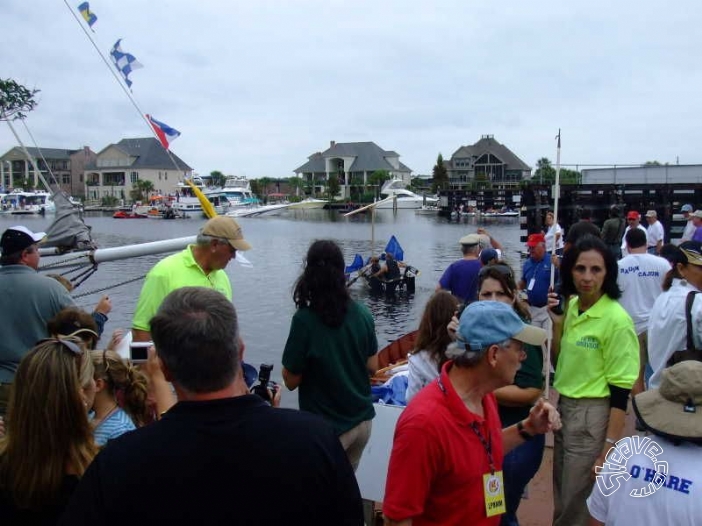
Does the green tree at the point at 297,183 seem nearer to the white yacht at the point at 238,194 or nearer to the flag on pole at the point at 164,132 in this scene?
the white yacht at the point at 238,194

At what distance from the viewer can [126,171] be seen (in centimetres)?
10475

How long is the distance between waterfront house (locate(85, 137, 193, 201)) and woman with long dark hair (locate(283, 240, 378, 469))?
10307 cm

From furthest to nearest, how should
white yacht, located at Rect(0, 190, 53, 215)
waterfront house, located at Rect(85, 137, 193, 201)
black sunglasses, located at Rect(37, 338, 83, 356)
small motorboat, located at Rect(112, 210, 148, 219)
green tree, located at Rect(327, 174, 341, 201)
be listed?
1. green tree, located at Rect(327, 174, 341, 201)
2. waterfront house, located at Rect(85, 137, 193, 201)
3. small motorboat, located at Rect(112, 210, 148, 219)
4. white yacht, located at Rect(0, 190, 53, 215)
5. black sunglasses, located at Rect(37, 338, 83, 356)

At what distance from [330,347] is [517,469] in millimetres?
1235

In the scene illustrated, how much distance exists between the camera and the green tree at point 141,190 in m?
99.2

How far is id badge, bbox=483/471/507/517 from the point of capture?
2373mm

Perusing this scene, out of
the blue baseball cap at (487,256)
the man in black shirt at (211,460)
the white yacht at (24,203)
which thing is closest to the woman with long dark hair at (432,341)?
the man in black shirt at (211,460)

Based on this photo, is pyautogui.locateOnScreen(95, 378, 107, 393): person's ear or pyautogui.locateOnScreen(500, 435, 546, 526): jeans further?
pyautogui.locateOnScreen(500, 435, 546, 526): jeans

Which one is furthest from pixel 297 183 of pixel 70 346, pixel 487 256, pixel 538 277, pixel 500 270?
pixel 70 346

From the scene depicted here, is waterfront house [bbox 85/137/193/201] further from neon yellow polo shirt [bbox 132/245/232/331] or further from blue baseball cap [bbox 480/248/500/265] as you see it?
neon yellow polo shirt [bbox 132/245/232/331]

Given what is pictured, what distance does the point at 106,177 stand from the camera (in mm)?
107750

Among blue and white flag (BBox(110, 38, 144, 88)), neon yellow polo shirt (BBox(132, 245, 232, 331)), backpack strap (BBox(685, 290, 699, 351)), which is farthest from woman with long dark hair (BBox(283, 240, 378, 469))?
blue and white flag (BBox(110, 38, 144, 88))

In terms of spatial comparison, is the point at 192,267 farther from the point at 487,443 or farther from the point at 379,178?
the point at 379,178

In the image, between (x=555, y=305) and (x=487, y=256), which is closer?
(x=555, y=305)
